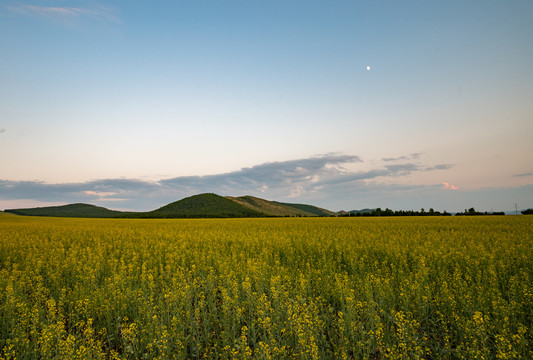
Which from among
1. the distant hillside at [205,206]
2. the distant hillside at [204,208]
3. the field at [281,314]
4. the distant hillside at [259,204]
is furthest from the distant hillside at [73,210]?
the field at [281,314]

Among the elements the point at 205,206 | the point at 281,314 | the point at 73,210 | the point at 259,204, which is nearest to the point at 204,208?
the point at 205,206

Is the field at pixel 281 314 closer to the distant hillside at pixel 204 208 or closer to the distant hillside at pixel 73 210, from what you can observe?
the distant hillside at pixel 204 208

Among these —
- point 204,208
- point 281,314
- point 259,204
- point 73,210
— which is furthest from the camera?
point 73,210

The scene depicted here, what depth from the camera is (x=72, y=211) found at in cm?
17800

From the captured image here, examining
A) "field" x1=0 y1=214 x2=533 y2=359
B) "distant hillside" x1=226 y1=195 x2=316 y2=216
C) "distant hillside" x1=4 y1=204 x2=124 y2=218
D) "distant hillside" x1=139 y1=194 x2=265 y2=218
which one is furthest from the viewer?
"distant hillside" x1=4 y1=204 x2=124 y2=218

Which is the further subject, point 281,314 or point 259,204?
point 259,204

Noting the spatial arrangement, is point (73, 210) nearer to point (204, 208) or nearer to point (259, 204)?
point (204, 208)

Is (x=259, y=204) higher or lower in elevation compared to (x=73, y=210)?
higher

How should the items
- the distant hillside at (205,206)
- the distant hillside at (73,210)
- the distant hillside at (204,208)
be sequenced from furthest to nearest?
the distant hillside at (73,210)
the distant hillside at (205,206)
the distant hillside at (204,208)

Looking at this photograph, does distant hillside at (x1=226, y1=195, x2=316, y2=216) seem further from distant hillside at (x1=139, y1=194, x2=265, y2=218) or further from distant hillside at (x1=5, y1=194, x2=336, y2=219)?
distant hillside at (x1=139, y1=194, x2=265, y2=218)

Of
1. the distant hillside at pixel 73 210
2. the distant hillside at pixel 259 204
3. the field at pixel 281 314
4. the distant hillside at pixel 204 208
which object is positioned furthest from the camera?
the distant hillside at pixel 73 210

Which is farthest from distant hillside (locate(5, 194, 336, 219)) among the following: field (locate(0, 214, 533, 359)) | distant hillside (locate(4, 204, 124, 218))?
field (locate(0, 214, 533, 359))

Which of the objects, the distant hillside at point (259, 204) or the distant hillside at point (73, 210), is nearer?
the distant hillside at point (259, 204)

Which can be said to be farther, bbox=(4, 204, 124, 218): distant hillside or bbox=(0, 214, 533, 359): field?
bbox=(4, 204, 124, 218): distant hillside
